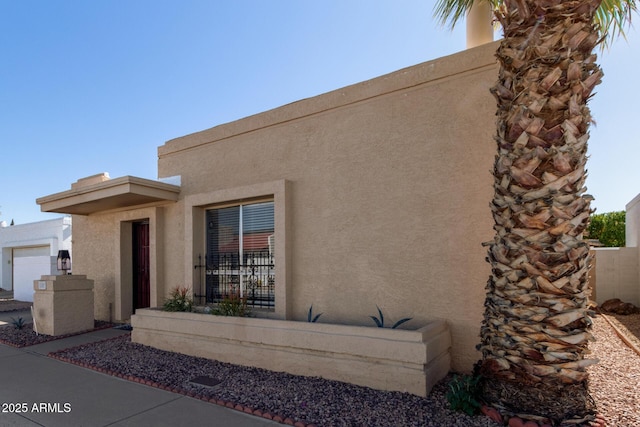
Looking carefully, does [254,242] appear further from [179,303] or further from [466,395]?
[466,395]

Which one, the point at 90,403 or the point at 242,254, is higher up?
the point at 242,254

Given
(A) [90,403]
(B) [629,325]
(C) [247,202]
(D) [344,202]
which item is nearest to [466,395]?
(D) [344,202]

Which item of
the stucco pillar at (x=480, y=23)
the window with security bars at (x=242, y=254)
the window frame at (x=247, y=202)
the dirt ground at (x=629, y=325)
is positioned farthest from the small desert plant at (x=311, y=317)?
the dirt ground at (x=629, y=325)

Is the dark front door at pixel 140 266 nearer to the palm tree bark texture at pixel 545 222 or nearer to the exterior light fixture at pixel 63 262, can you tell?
the exterior light fixture at pixel 63 262

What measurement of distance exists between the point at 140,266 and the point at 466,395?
878 centimetres

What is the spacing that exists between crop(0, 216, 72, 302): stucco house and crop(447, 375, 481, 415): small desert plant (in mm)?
17001

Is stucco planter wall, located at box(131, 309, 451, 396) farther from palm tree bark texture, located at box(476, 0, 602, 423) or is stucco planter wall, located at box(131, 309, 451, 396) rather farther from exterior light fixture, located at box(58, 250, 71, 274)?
exterior light fixture, located at box(58, 250, 71, 274)

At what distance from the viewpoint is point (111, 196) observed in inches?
335

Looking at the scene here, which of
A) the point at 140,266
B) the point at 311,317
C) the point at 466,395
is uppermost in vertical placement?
the point at 140,266

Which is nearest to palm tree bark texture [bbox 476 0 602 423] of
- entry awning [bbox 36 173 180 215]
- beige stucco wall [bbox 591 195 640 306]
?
entry awning [bbox 36 173 180 215]

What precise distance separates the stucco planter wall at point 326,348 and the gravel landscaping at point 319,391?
0.13 m

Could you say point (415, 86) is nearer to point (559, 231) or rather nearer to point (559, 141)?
point (559, 141)

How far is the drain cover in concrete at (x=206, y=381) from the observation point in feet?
17.8

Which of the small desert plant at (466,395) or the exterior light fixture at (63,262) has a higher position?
the exterior light fixture at (63,262)
